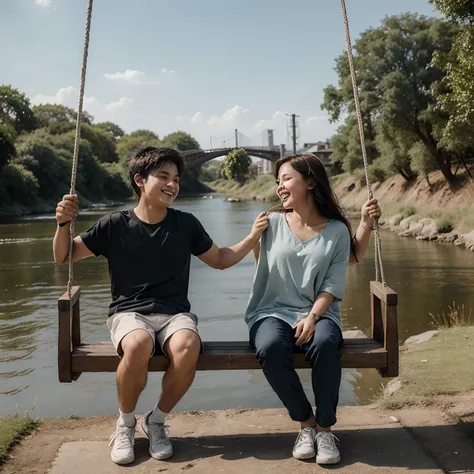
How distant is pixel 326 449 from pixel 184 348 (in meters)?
0.83

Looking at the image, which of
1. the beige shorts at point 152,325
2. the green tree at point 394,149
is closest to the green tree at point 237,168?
the green tree at point 394,149

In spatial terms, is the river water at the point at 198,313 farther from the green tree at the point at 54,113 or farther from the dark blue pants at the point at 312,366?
the green tree at the point at 54,113

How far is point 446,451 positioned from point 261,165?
10839 cm

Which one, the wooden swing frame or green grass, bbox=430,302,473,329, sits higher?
the wooden swing frame

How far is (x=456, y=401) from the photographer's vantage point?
156 inches

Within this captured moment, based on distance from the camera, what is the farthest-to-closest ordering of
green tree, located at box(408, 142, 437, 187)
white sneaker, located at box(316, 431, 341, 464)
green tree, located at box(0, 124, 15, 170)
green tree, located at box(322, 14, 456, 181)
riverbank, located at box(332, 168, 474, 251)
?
green tree, located at box(0, 124, 15, 170), green tree, located at box(408, 142, 437, 187), green tree, located at box(322, 14, 456, 181), riverbank, located at box(332, 168, 474, 251), white sneaker, located at box(316, 431, 341, 464)

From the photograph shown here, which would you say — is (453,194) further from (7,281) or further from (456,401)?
(456,401)

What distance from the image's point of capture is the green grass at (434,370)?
4148mm

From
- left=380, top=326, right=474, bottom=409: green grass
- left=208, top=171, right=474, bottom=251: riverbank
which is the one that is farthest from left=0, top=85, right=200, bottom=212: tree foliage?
left=380, top=326, right=474, bottom=409: green grass

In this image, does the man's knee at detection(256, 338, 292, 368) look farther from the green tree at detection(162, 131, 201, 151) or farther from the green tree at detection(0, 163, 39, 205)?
the green tree at detection(162, 131, 201, 151)

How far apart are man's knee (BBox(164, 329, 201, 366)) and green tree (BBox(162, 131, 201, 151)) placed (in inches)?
4353

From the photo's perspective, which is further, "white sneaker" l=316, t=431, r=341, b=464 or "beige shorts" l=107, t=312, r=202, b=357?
"beige shorts" l=107, t=312, r=202, b=357

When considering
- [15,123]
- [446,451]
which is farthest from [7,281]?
[15,123]

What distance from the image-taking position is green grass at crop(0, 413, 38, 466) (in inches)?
131
